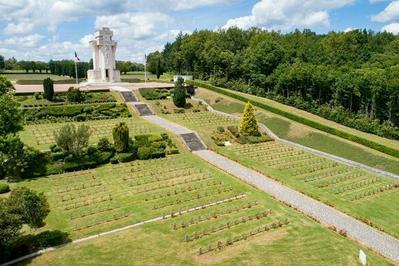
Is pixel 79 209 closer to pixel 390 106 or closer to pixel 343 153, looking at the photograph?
pixel 343 153

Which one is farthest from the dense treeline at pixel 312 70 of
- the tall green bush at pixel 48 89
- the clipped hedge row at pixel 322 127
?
the tall green bush at pixel 48 89

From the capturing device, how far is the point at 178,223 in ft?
75.9

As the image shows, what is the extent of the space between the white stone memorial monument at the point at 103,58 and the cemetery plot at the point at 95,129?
2652 cm

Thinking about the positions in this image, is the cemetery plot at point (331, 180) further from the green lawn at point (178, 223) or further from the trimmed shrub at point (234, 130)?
the green lawn at point (178, 223)

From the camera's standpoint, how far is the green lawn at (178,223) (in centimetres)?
1938

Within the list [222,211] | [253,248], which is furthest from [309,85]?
[253,248]

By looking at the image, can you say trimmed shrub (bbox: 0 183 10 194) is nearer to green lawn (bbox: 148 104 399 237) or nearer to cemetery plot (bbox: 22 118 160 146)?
cemetery plot (bbox: 22 118 160 146)

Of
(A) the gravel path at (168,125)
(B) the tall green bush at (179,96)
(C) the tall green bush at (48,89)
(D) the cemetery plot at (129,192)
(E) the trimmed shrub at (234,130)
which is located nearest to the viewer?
(D) the cemetery plot at (129,192)

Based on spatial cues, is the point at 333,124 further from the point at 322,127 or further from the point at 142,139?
the point at 142,139

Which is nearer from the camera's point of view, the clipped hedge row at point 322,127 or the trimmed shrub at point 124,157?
the trimmed shrub at point 124,157

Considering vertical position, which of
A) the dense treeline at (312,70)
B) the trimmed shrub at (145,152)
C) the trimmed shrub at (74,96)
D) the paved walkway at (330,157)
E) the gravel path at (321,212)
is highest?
the dense treeline at (312,70)

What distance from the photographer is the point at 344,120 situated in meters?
47.6

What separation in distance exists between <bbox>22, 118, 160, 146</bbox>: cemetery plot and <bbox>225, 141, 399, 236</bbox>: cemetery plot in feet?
36.4

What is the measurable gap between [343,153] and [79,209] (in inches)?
1075
